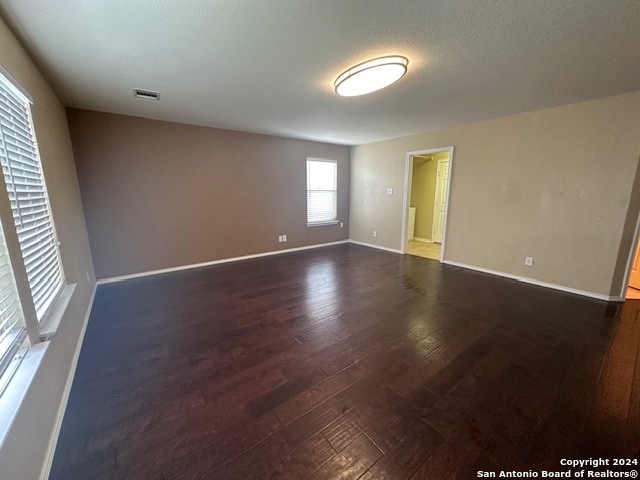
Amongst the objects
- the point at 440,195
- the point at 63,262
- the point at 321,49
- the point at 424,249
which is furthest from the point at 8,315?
the point at 440,195

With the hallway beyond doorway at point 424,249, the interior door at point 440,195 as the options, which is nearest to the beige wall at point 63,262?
the hallway beyond doorway at point 424,249

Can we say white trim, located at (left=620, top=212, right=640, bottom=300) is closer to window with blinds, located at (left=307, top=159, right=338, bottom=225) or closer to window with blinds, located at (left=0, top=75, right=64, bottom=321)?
window with blinds, located at (left=307, top=159, right=338, bottom=225)

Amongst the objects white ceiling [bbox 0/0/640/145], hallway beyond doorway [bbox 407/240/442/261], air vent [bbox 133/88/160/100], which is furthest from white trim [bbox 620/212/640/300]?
air vent [bbox 133/88/160/100]

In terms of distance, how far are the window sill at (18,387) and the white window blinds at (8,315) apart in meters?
0.09

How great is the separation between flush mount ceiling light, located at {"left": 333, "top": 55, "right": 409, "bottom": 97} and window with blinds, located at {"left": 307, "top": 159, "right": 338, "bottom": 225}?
3.21 meters

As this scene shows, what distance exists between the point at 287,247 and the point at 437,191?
4136 millimetres

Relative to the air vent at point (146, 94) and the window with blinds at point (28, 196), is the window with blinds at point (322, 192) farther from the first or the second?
the window with blinds at point (28, 196)

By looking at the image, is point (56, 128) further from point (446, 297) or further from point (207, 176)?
point (446, 297)

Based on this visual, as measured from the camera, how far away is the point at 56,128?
2.63 m

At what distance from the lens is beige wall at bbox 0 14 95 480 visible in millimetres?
1058

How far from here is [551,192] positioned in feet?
11.1

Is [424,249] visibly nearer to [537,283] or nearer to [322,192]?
[537,283]

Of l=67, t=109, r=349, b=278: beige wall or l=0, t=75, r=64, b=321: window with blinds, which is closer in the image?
l=0, t=75, r=64, b=321: window with blinds

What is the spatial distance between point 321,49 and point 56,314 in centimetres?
268
